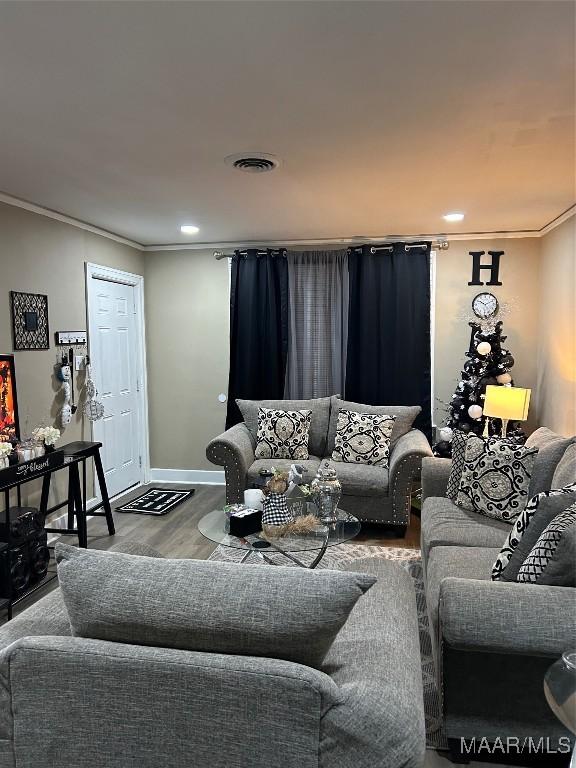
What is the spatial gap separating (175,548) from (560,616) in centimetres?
290

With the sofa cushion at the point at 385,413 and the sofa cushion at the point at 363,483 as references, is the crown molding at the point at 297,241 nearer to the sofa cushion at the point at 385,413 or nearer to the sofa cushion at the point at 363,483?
the sofa cushion at the point at 385,413

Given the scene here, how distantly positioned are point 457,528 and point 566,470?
2.05 ft

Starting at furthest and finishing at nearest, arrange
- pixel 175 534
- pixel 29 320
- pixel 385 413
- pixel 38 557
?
pixel 385 413 < pixel 175 534 < pixel 29 320 < pixel 38 557

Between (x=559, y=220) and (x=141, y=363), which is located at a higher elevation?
(x=559, y=220)

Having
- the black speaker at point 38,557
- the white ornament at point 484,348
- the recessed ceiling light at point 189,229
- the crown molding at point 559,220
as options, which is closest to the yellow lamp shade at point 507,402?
the white ornament at point 484,348

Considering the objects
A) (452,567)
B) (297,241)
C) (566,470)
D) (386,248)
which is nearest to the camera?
(452,567)

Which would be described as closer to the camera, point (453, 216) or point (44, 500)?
point (44, 500)

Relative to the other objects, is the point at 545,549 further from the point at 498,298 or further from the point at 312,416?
the point at 498,298

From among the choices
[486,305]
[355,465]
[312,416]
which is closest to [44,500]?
[312,416]

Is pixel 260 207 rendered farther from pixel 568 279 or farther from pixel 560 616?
pixel 560 616

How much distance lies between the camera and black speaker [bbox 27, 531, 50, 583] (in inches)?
133

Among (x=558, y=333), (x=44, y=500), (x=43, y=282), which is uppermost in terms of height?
(x=43, y=282)

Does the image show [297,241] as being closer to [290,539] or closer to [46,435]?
[46,435]

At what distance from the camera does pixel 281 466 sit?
14.7 feet
